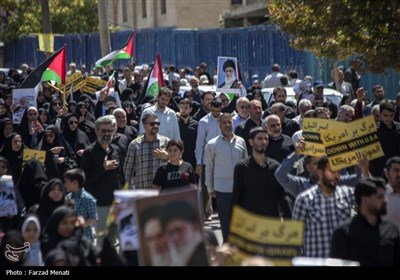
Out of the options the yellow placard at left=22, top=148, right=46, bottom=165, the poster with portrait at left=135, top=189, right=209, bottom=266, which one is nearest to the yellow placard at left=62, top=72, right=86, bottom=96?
the yellow placard at left=22, top=148, right=46, bottom=165

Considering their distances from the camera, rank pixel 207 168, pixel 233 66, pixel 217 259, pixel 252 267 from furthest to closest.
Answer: pixel 233 66 < pixel 207 168 < pixel 217 259 < pixel 252 267

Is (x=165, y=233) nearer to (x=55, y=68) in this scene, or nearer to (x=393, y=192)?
(x=393, y=192)

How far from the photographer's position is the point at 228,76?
17625mm

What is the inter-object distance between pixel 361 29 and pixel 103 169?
4014mm

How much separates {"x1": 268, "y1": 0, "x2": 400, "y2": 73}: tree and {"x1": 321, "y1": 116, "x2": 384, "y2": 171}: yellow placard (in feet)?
9.72

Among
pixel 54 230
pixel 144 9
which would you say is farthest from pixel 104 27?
pixel 144 9

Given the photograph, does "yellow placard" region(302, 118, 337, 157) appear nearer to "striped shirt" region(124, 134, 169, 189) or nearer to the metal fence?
"striped shirt" region(124, 134, 169, 189)

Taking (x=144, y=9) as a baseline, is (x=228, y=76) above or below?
below

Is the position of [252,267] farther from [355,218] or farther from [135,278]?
[355,218]

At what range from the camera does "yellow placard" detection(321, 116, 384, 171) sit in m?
8.99

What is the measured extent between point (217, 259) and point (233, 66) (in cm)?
1100

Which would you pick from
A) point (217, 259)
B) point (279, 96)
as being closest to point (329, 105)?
point (279, 96)

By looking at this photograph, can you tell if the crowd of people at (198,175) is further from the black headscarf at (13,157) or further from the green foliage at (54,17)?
the green foliage at (54,17)

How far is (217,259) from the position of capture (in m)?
6.93
